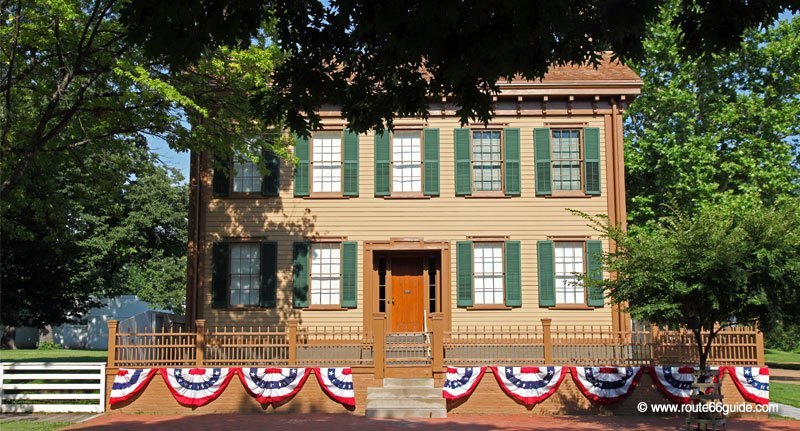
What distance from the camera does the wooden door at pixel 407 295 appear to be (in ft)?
63.5

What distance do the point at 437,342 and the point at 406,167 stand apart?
203 inches

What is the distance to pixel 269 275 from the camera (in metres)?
19.2

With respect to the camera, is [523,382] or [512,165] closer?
[523,382]

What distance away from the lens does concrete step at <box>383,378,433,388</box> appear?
16.2 m

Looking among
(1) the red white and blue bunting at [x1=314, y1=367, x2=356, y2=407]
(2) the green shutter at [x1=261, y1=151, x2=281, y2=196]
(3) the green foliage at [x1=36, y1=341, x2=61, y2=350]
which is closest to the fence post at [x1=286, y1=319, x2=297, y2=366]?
(1) the red white and blue bunting at [x1=314, y1=367, x2=356, y2=407]

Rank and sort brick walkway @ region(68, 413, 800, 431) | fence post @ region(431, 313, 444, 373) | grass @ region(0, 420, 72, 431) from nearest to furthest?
grass @ region(0, 420, 72, 431)
brick walkway @ region(68, 413, 800, 431)
fence post @ region(431, 313, 444, 373)

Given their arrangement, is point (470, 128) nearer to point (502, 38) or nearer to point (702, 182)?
point (702, 182)

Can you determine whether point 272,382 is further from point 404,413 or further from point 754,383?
point 754,383

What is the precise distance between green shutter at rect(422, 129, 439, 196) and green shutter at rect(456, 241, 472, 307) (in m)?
1.49

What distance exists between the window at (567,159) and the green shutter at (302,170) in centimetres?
620

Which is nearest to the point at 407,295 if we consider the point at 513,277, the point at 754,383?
the point at 513,277

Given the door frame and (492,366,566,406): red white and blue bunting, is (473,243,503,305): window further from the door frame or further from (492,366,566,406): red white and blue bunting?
(492,366,566,406): red white and blue bunting

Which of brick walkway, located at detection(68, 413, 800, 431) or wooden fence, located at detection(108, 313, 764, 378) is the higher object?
wooden fence, located at detection(108, 313, 764, 378)

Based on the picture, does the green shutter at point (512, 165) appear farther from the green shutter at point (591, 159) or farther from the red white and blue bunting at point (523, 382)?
the red white and blue bunting at point (523, 382)
